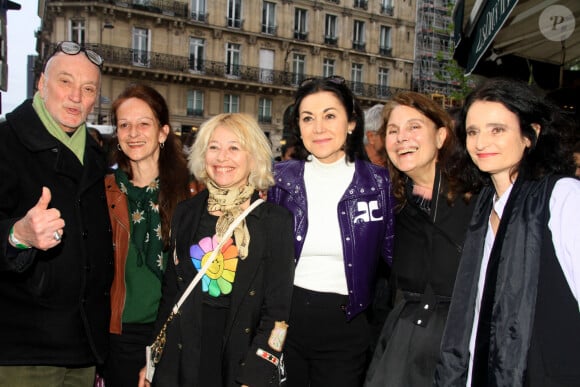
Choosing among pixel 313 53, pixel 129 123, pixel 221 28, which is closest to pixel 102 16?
pixel 221 28

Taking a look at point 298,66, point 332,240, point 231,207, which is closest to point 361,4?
point 298,66

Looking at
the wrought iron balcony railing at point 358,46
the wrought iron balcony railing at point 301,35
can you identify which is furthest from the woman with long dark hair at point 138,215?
the wrought iron balcony railing at point 358,46

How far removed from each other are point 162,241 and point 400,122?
1.71 m

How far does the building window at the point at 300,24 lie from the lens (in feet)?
110

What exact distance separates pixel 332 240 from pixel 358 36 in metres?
36.0

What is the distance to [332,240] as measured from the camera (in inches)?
112

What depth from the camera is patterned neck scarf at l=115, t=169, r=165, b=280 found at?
2.91 m

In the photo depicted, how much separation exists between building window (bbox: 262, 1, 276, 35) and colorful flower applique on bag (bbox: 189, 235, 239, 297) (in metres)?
32.3

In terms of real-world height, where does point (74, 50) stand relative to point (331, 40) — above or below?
below

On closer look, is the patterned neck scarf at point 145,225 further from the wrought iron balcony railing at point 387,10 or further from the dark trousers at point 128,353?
the wrought iron balcony railing at point 387,10

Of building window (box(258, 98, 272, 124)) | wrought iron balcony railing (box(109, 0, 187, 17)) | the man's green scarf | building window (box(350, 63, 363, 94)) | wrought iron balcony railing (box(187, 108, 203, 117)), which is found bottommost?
the man's green scarf

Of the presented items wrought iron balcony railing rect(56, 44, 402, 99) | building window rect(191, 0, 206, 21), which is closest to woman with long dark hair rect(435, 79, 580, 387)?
wrought iron balcony railing rect(56, 44, 402, 99)

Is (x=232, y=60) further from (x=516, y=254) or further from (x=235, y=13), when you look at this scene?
(x=516, y=254)

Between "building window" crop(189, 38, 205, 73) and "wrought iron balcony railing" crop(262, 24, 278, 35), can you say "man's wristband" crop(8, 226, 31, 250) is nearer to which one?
"building window" crop(189, 38, 205, 73)
